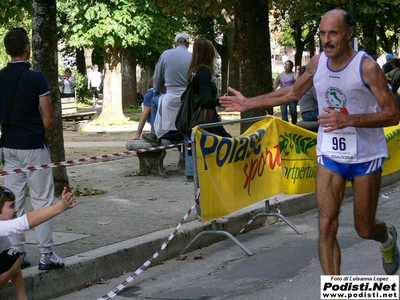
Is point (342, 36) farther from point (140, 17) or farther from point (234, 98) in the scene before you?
point (140, 17)

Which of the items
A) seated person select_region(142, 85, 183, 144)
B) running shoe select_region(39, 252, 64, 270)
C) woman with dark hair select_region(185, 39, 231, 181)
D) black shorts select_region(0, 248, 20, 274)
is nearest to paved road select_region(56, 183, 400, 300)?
running shoe select_region(39, 252, 64, 270)

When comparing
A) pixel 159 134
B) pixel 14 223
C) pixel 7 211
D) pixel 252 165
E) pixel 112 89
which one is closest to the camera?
pixel 14 223

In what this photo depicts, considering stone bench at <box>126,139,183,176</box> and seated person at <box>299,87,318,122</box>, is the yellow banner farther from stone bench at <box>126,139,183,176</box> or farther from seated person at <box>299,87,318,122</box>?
seated person at <box>299,87,318,122</box>

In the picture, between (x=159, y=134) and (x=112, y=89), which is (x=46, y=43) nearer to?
(x=159, y=134)

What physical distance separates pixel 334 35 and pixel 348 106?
50cm

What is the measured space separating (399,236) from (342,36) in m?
3.47

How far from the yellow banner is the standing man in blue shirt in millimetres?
1692

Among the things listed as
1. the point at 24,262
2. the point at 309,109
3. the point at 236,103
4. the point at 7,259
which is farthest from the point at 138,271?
the point at 309,109

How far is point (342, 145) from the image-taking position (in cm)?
608

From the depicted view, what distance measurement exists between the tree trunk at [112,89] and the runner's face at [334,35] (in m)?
21.1

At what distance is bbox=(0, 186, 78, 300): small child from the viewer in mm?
5438

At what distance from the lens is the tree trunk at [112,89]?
27234 millimetres

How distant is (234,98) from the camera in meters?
6.32

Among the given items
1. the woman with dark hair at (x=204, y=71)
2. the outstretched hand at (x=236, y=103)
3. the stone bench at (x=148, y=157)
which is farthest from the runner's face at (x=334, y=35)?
the stone bench at (x=148, y=157)
